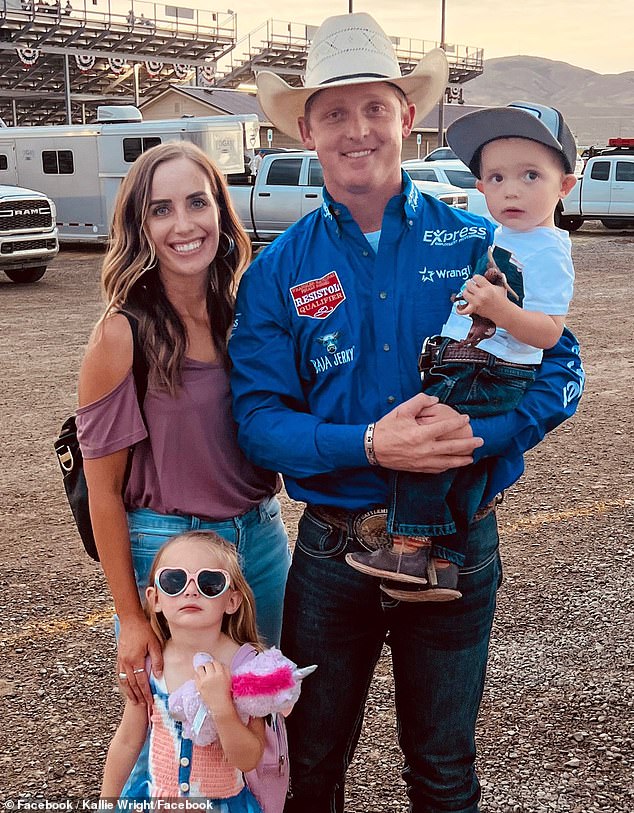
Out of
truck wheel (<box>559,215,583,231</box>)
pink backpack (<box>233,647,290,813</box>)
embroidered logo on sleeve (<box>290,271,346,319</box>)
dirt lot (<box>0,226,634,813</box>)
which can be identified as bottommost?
truck wheel (<box>559,215,583,231</box>)

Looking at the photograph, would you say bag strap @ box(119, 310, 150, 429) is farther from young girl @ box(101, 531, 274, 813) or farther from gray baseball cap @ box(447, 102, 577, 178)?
gray baseball cap @ box(447, 102, 577, 178)

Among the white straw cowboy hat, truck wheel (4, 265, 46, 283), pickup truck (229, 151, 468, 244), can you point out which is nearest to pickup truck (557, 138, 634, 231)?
pickup truck (229, 151, 468, 244)

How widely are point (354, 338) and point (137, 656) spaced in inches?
35.7

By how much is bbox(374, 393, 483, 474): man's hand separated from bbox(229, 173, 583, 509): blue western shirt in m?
0.13

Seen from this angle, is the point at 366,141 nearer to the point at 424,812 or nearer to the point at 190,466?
the point at 190,466

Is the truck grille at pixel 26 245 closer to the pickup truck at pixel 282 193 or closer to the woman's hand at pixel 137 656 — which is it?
the pickup truck at pixel 282 193

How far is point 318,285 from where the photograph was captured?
2.20 m

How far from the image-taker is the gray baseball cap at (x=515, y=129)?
216 cm

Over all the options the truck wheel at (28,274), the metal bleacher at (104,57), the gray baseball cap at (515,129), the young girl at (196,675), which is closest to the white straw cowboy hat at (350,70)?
the gray baseball cap at (515,129)

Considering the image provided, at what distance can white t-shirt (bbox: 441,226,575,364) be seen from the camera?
2145mm

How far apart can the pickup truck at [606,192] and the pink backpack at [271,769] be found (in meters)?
21.3

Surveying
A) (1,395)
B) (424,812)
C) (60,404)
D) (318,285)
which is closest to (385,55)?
(318,285)

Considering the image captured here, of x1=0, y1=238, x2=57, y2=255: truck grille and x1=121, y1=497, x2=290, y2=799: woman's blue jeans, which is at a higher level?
x1=121, y1=497, x2=290, y2=799: woman's blue jeans

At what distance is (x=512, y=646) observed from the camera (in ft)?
13.6
